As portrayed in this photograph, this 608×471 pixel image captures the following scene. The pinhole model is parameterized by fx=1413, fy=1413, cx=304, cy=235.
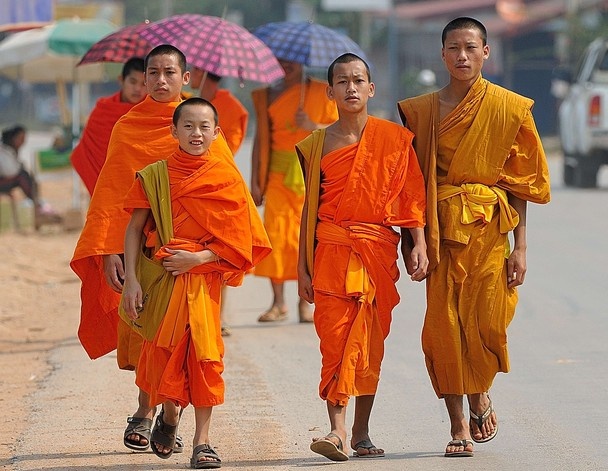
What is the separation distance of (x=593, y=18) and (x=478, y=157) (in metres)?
35.3

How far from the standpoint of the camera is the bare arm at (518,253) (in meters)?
6.12

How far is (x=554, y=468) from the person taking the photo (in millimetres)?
5738

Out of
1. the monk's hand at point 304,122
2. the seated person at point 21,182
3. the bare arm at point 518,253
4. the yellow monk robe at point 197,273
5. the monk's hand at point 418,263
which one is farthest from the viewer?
the seated person at point 21,182

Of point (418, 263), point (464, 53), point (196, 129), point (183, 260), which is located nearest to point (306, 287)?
point (418, 263)

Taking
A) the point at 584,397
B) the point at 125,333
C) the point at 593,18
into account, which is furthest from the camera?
the point at 593,18

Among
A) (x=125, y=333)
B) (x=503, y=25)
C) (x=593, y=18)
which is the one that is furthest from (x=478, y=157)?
(x=503, y=25)

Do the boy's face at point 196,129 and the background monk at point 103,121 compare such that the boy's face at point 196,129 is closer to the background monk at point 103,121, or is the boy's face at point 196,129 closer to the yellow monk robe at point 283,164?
the background monk at point 103,121

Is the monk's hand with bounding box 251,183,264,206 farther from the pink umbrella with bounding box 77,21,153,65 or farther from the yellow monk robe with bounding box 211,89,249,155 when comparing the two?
the pink umbrella with bounding box 77,21,153,65

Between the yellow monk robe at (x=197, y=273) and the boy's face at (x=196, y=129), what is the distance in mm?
43

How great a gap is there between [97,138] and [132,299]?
2162 millimetres

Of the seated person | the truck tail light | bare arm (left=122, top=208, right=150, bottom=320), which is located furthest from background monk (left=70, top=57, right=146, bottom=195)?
the truck tail light

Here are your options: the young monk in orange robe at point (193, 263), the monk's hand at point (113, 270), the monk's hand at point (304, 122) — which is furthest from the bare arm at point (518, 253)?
the monk's hand at point (304, 122)

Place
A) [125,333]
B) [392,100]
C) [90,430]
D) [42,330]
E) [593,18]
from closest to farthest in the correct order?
[125,333], [90,430], [42,330], [593,18], [392,100]

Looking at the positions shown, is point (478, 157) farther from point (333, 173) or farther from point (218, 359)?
point (218, 359)
